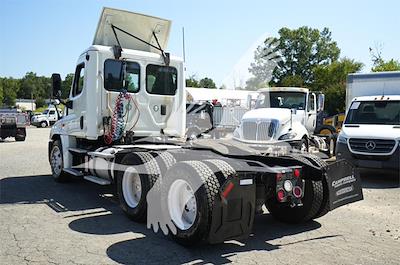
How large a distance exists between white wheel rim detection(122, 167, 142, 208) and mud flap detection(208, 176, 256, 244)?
2.04 m

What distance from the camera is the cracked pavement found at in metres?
4.50

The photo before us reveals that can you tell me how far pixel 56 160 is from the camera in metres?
9.18

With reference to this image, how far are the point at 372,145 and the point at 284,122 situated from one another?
3.00 metres

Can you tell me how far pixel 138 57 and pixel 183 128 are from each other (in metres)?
1.81

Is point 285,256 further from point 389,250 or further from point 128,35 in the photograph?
point 128,35

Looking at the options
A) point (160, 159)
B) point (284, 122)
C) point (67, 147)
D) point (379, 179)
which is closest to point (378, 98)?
point (379, 179)

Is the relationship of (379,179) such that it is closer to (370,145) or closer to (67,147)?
(370,145)

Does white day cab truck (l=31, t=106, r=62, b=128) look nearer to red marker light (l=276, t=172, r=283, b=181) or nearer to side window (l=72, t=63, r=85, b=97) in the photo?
side window (l=72, t=63, r=85, b=97)

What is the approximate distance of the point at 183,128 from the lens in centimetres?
877

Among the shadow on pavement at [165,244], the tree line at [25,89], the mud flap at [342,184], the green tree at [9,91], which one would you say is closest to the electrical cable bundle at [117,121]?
the shadow on pavement at [165,244]

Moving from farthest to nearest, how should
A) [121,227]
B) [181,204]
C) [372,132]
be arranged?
[372,132]
[121,227]
[181,204]

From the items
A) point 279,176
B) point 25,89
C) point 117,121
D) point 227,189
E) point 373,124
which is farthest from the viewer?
point 25,89

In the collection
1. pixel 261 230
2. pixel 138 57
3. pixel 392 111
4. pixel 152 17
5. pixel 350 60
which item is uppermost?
pixel 350 60

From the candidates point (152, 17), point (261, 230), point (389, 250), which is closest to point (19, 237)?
point (261, 230)
